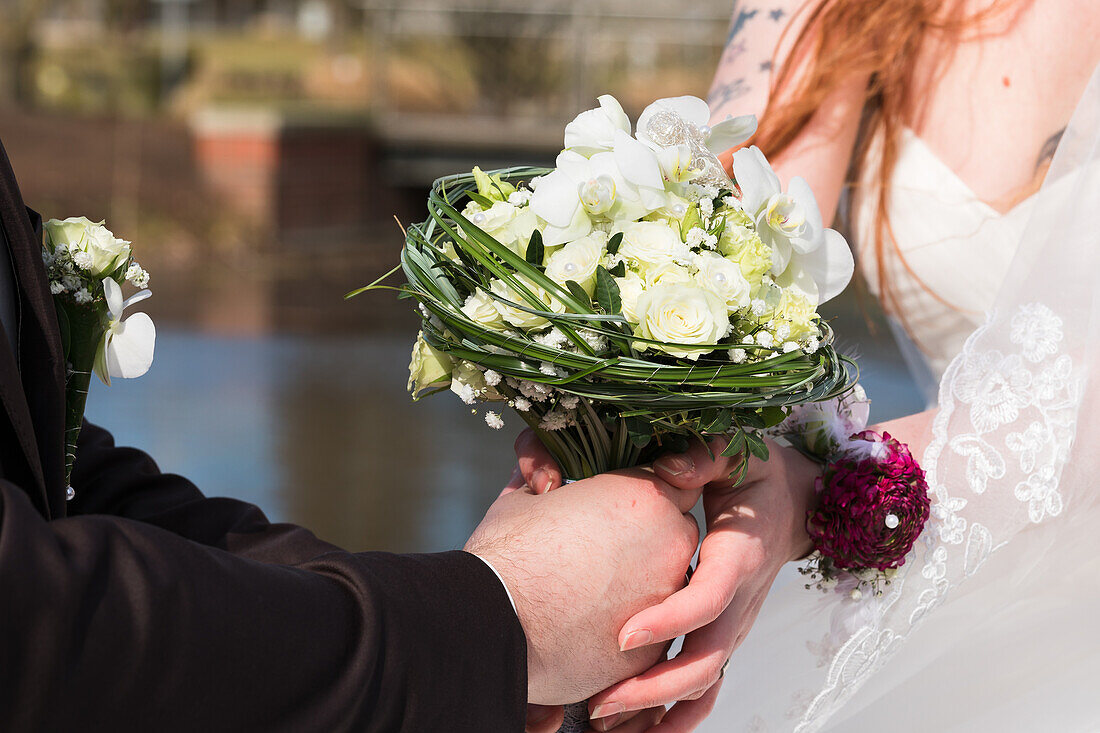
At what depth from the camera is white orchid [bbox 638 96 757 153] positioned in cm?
147

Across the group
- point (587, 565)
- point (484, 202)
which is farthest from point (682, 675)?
point (484, 202)

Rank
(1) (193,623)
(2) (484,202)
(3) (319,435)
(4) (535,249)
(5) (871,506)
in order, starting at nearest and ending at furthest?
(1) (193,623) < (4) (535,249) < (2) (484,202) < (5) (871,506) < (3) (319,435)

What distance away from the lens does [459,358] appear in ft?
4.77

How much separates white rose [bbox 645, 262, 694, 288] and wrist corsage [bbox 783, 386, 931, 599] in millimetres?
454

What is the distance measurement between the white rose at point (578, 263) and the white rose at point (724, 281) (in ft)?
0.41

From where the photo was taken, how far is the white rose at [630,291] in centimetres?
133

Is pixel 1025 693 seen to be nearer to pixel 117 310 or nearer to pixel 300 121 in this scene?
pixel 117 310

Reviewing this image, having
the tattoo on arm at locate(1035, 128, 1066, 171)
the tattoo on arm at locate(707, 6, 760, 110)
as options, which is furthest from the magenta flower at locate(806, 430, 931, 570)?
the tattoo on arm at locate(707, 6, 760, 110)

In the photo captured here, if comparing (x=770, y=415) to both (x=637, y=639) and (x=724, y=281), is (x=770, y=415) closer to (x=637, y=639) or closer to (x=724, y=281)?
(x=724, y=281)

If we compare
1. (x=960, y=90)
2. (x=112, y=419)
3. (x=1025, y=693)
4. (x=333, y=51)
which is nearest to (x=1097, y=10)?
(x=960, y=90)

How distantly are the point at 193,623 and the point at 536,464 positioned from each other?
2.19ft

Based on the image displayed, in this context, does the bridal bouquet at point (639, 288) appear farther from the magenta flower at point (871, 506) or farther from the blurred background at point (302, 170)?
the blurred background at point (302, 170)

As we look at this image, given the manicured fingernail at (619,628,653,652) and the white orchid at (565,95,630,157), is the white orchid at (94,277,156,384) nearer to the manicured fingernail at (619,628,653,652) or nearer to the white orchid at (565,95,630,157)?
the white orchid at (565,95,630,157)

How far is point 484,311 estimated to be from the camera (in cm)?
137
